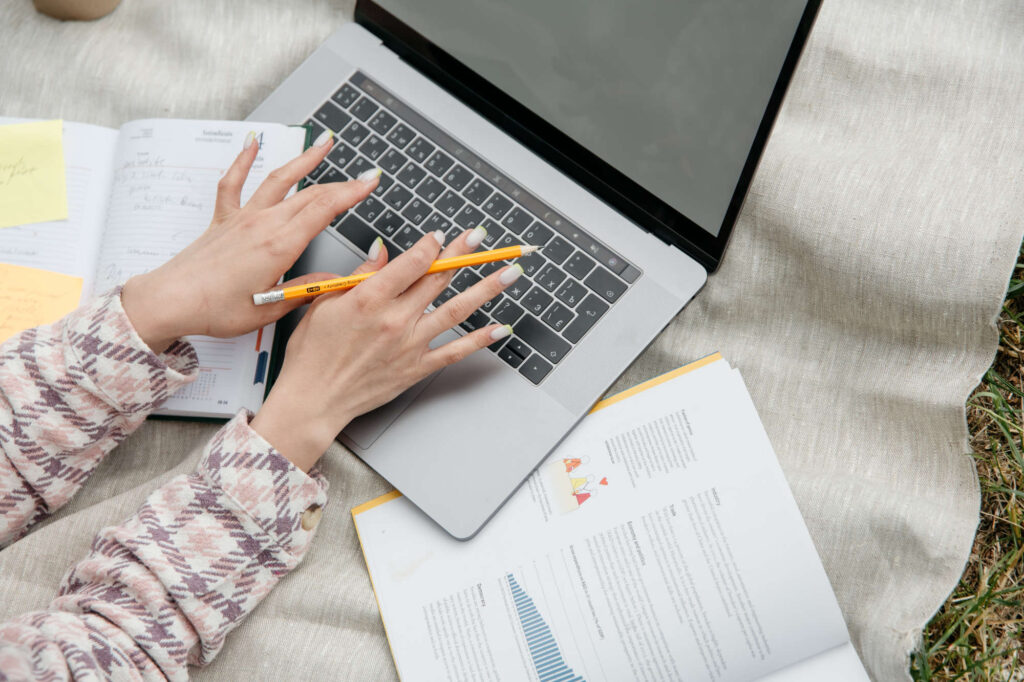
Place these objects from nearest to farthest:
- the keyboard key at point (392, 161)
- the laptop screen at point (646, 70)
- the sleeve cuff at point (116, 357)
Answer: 1. the laptop screen at point (646, 70)
2. the sleeve cuff at point (116, 357)
3. the keyboard key at point (392, 161)

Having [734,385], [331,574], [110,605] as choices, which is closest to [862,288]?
[734,385]

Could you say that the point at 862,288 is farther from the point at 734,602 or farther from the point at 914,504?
the point at 734,602

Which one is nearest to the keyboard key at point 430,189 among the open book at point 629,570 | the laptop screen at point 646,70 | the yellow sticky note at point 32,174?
the laptop screen at point 646,70

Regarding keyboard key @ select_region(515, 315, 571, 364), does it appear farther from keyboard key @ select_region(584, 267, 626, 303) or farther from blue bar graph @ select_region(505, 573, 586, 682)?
blue bar graph @ select_region(505, 573, 586, 682)

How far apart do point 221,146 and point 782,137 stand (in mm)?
513

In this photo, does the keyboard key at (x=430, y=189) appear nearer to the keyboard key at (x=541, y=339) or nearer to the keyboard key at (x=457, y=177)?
the keyboard key at (x=457, y=177)

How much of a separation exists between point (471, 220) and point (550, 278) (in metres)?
0.09

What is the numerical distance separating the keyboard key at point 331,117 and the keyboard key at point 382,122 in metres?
0.02

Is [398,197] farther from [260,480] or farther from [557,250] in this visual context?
[260,480]

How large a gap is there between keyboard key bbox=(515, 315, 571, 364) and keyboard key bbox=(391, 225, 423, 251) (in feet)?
0.40

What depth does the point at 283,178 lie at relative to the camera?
26.2 inches

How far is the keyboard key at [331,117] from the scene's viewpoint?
0.75 metres

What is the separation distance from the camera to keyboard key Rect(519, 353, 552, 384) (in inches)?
25.7

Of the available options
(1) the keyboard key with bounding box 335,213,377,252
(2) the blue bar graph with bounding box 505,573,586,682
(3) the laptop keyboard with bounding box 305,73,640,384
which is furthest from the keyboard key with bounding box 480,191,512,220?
(2) the blue bar graph with bounding box 505,573,586,682
